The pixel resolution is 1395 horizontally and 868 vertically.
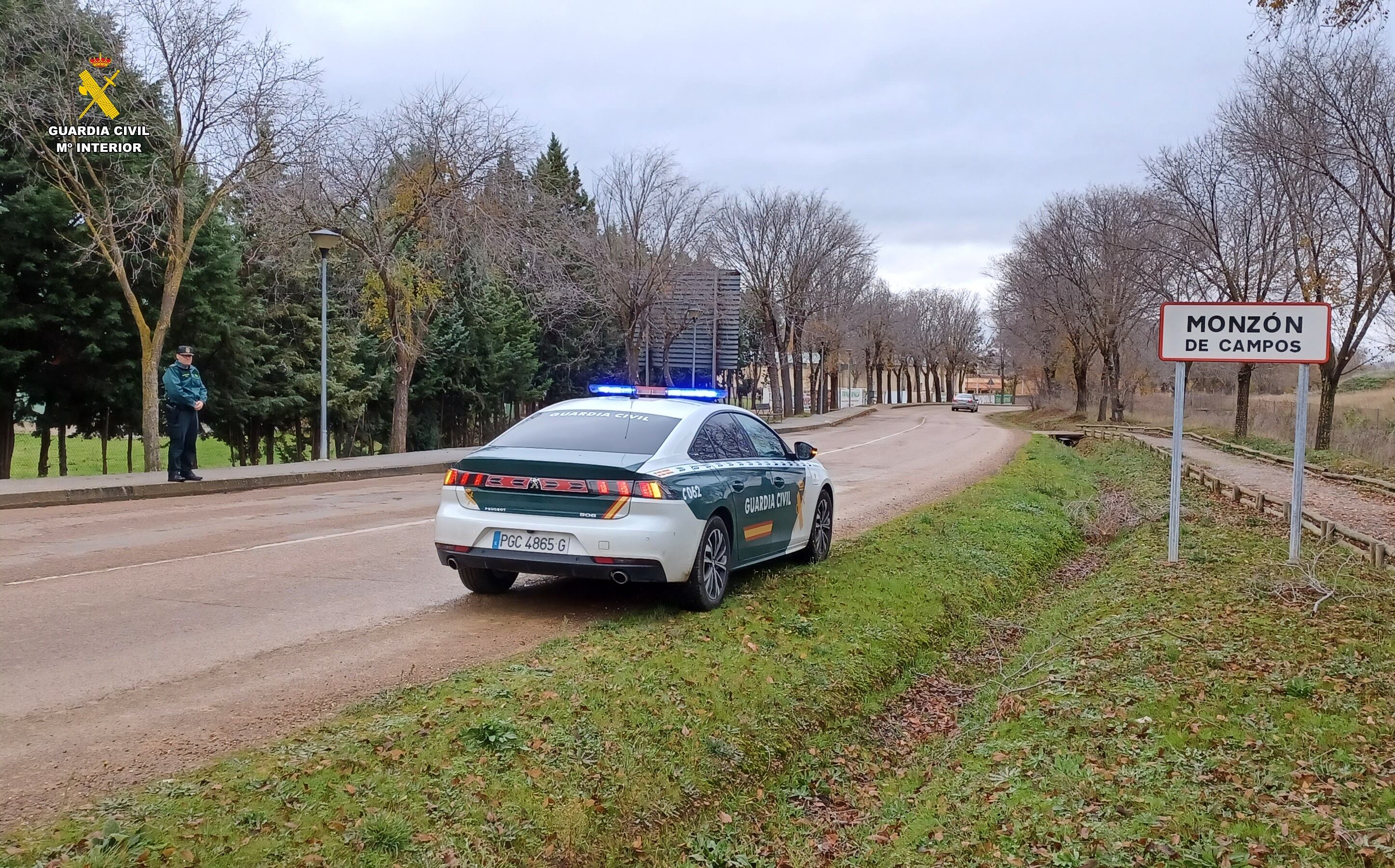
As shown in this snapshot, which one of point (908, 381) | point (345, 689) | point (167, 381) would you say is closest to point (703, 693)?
point (345, 689)

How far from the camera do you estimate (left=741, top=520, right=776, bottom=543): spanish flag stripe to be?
8.30 meters

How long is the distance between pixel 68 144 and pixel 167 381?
23.3 feet

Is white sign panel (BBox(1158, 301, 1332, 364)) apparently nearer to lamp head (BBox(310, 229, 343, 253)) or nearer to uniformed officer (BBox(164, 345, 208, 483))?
uniformed officer (BBox(164, 345, 208, 483))

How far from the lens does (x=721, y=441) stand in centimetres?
841

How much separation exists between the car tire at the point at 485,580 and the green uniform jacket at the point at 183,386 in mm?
8780

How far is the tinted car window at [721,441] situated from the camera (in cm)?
798

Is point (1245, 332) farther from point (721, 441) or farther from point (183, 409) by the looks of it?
point (183, 409)

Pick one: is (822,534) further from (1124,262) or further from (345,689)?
(1124,262)

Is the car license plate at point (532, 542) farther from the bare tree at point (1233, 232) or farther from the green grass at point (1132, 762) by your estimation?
the bare tree at point (1233, 232)

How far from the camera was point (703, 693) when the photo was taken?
597 centimetres

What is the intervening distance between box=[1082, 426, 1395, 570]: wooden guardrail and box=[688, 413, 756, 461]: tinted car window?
6174mm

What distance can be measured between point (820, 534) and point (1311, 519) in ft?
21.6

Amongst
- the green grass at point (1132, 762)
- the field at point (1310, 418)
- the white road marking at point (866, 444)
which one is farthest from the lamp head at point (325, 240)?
the field at point (1310, 418)

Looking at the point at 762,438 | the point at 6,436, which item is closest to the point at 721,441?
the point at 762,438
